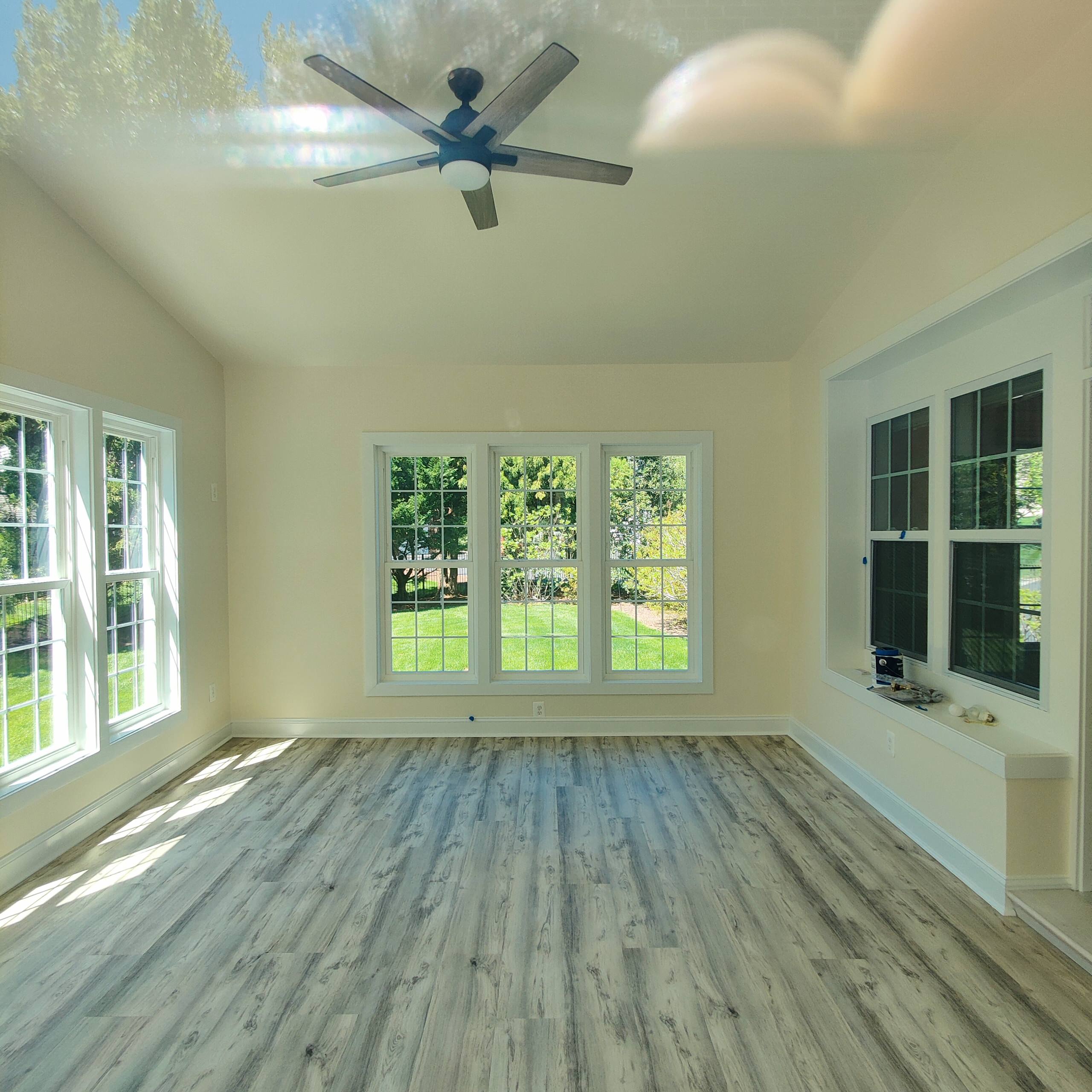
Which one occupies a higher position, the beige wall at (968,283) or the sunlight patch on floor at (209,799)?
the beige wall at (968,283)

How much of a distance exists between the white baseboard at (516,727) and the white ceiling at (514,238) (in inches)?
101

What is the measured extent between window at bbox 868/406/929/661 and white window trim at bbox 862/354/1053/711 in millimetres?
42

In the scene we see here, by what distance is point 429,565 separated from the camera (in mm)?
4656

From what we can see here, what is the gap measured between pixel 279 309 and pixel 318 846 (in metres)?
Answer: 3.08

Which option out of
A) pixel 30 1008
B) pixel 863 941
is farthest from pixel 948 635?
pixel 30 1008

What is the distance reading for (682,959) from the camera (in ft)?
7.05

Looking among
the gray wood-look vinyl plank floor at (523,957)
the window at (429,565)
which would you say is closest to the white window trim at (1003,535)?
the gray wood-look vinyl plank floor at (523,957)

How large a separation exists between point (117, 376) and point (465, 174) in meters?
2.34

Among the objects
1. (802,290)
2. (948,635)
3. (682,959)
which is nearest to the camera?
(682,959)

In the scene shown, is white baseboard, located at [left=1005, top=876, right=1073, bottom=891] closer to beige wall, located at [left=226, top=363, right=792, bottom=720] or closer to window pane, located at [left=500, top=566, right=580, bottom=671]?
beige wall, located at [left=226, top=363, right=792, bottom=720]

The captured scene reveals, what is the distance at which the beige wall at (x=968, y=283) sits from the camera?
7.16ft

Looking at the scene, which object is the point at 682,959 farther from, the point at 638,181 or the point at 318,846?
the point at 638,181

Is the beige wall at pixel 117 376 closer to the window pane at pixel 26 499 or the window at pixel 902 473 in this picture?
the window pane at pixel 26 499

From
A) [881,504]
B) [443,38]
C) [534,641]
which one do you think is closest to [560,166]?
[443,38]
